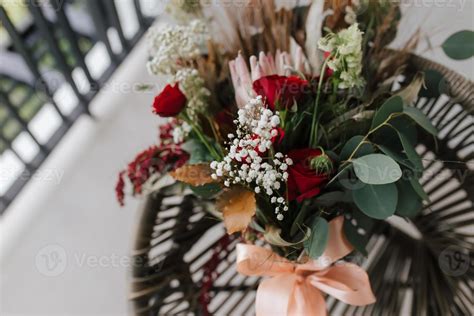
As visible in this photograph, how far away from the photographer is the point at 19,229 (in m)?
1.28

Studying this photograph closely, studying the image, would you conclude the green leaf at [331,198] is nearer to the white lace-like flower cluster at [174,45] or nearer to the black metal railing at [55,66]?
the white lace-like flower cluster at [174,45]

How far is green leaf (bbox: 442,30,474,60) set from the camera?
0.75 metres

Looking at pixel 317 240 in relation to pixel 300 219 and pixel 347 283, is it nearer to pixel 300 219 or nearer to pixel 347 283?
pixel 300 219

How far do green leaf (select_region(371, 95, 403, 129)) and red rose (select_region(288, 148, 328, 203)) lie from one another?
0.26ft

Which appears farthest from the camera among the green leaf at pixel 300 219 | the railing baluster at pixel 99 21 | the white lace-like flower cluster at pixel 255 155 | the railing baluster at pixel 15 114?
the railing baluster at pixel 99 21

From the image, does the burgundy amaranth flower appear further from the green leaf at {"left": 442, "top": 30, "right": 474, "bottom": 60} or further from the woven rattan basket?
the green leaf at {"left": 442, "top": 30, "right": 474, "bottom": 60}

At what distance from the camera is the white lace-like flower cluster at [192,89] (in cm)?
70

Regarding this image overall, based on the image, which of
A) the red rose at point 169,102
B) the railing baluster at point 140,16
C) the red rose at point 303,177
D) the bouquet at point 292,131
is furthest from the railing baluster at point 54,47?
the red rose at point 303,177

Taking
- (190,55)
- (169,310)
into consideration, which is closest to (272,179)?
(190,55)

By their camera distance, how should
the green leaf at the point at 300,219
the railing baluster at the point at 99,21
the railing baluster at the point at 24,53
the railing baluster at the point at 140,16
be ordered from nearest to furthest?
the green leaf at the point at 300,219 → the railing baluster at the point at 24,53 → the railing baluster at the point at 99,21 → the railing baluster at the point at 140,16

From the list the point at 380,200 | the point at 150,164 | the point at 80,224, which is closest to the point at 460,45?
the point at 380,200

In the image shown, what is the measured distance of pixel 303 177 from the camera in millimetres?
619

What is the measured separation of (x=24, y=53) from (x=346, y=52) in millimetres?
910

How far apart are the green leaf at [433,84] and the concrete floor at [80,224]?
68 centimetres
